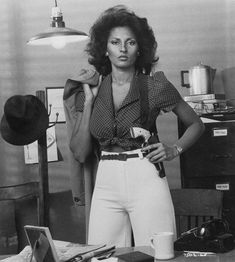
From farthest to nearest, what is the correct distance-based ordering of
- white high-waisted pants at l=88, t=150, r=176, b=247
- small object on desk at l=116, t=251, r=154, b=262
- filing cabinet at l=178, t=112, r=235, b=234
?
filing cabinet at l=178, t=112, r=235, b=234
white high-waisted pants at l=88, t=150, r=176, b=247
small object on desk at l=116, t=251, r=154, b=262

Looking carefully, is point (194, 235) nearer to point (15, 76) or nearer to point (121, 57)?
point (121, 57)

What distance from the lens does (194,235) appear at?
2021mm

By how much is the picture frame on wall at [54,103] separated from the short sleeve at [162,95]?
1.88 m

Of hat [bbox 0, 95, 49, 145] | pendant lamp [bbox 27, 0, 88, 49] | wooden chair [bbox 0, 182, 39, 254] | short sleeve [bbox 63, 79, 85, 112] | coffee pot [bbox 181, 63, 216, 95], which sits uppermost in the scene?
pendant lamp [bbox 27, 0, 88, 49]

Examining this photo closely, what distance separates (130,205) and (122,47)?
29.8 inches

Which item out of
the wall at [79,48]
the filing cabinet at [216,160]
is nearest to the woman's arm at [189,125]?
the filing cabinet at [216,160]

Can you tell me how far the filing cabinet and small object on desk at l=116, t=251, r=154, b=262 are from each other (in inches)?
78.1

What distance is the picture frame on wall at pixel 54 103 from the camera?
4.38 meters

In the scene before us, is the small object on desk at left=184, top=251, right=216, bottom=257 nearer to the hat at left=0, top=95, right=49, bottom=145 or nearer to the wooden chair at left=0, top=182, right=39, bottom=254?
the hat at left=0, top=95, right=49, bottom=145

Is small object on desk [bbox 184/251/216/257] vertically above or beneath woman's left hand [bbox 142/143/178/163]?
beneath

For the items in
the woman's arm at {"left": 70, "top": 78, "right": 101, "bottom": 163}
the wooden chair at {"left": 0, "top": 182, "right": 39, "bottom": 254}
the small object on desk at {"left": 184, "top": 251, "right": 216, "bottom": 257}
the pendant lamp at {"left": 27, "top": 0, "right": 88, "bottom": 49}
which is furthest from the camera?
the wooden chair at {"left": 0, "top": 182, "right": 39, "bottom": 254}

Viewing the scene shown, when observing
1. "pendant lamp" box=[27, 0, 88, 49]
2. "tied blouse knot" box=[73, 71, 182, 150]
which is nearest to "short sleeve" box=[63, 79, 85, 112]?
"tied blouse knot" box=[73, 71, 182, 150]

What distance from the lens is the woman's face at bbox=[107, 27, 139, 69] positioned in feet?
8.46

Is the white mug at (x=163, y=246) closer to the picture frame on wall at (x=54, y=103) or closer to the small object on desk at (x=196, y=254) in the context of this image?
the small object on desk at (x=196, y=254)
